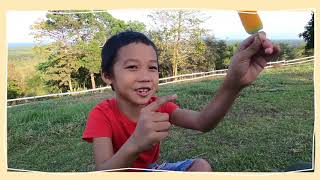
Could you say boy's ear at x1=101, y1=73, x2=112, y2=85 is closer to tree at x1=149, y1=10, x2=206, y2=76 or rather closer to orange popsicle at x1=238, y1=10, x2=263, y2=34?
tree at x1=149, y1=10, x2=206, y2=76

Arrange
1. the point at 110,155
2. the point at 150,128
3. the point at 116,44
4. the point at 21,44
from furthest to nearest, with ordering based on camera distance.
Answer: the point at 21,44, the point at 116,44, the point at 110,155, the point at 150,128

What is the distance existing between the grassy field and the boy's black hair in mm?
140

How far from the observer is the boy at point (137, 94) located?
142 centimetres

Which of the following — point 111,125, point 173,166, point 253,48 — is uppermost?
point 253,48

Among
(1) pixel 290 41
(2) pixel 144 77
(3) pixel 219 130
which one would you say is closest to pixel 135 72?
(2) pixel 144 77

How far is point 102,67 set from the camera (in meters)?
1.57

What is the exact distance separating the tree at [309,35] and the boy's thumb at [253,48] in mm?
299

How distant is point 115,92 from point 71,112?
0.72ft

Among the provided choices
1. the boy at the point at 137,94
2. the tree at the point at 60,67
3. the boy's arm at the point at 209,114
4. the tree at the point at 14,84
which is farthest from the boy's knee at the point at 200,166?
the tree at the point at 14,84

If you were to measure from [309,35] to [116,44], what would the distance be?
24.9 inches

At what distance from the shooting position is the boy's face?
1464mm

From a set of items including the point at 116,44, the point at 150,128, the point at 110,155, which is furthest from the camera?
the point at 116,44

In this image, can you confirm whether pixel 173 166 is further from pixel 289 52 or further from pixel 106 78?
pixel 289 52

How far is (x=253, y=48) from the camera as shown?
142cm
